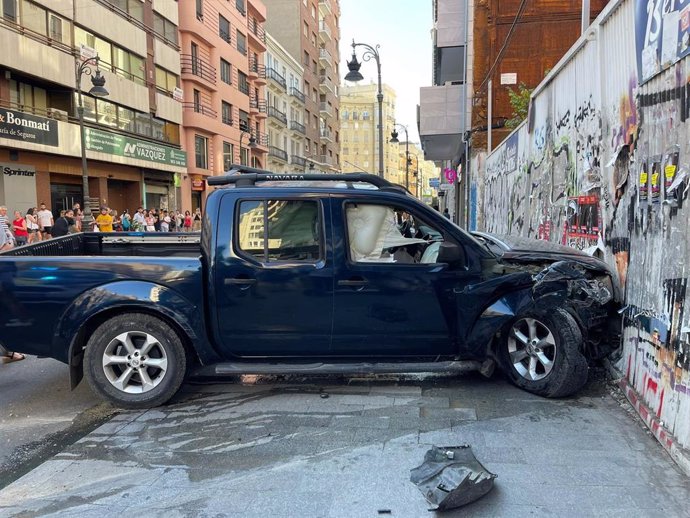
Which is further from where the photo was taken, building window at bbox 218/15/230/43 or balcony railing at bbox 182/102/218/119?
building window at bbox 218/15/230/43

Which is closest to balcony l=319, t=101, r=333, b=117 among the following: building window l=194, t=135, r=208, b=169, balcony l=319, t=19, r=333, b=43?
balcony l=319, t=19, r=333, b=43

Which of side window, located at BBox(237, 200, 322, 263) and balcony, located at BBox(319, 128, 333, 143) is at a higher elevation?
balcony, located at BBox(319, 128, 333, 143)

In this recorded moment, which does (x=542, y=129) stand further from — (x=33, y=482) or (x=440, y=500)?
(x=33, y=482)

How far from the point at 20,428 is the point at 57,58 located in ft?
82.9

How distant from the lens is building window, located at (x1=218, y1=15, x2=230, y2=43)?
42.6 m

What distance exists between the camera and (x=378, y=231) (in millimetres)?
4562

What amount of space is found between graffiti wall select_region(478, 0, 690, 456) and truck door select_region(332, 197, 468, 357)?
1.47 metres

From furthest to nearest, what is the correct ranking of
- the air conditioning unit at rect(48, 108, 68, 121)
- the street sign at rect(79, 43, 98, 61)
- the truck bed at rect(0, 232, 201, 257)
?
the air conditioning unit at rect(48, 108, 68, 121)
the street sign at rect(79, 43, 98, 61)
the truck bed at rect(0, 232, 201, 257)

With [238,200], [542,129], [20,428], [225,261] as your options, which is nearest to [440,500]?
[225,261]

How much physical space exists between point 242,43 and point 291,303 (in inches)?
1908

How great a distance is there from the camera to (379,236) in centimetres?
457

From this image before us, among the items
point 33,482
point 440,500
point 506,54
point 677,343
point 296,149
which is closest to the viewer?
point 440,500

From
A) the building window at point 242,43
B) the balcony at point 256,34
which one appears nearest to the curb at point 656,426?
the building window at point 242,43

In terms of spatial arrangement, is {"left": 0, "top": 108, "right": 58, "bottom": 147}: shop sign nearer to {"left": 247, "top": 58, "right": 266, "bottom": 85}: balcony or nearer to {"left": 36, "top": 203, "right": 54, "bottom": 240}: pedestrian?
{"left": 36, "top": 203, "right": 54, "bottom": 240}: pedestrian
